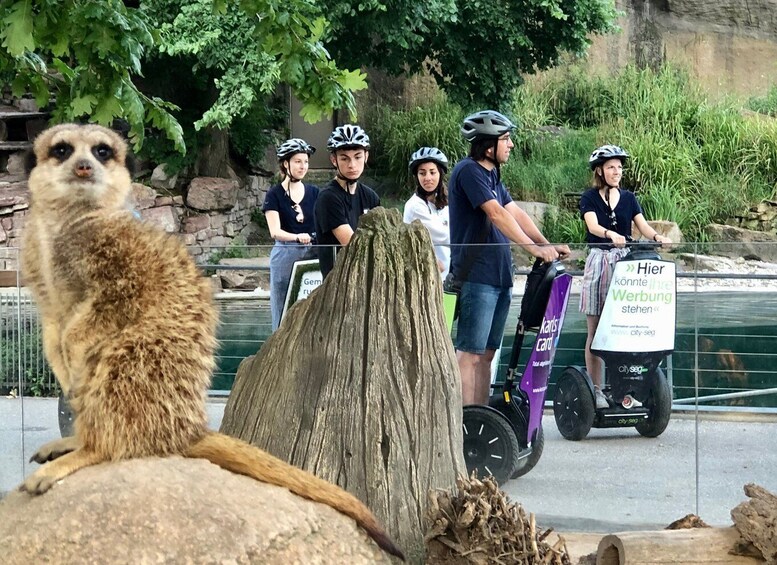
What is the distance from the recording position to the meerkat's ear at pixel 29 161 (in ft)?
9.31

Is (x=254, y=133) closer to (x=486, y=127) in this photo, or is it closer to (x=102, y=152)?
(x=486, y=127)

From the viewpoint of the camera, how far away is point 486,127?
5102 millimetres

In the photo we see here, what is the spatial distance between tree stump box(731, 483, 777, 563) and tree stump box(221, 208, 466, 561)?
1031 mm

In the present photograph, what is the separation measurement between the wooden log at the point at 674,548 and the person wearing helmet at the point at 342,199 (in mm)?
1863

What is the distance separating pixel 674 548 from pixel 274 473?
167 centimetres

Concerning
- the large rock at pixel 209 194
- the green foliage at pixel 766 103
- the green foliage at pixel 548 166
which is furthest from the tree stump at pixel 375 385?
the green foliage at pixel 766 103

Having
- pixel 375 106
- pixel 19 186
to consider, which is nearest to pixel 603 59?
pixel 375 106

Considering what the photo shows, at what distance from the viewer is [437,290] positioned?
3.53 meters

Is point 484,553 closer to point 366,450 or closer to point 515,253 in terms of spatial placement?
point 366,450

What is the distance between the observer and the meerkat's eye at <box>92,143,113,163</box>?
273 centimetres

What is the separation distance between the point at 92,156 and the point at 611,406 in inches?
115

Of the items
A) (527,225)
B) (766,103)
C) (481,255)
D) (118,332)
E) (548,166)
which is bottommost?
(118,332)

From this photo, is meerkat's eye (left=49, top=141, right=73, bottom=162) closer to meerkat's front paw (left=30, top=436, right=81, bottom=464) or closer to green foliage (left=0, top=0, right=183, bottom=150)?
green foliage (left=0, top=0, right=183, bottom=150)

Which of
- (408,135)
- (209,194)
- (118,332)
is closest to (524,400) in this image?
(118,332)
